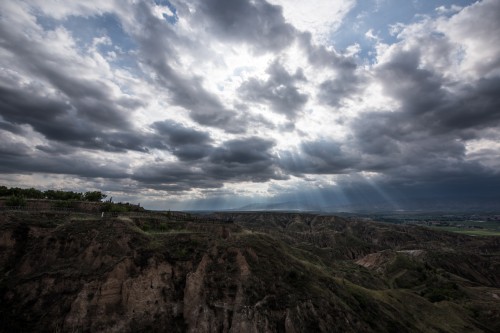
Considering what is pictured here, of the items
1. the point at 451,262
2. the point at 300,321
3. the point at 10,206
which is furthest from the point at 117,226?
the point at 451,262

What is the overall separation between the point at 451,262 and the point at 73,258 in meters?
169

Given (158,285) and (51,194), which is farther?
(51,194)

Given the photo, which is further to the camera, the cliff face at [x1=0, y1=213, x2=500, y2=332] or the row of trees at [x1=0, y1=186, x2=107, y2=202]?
the row of trees at [x1=0, y1=186, x2=107, y2=202]

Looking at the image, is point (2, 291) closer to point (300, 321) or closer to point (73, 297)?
point (73, 297)

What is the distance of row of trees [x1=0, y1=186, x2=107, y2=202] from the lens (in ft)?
248

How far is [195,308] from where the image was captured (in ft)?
139

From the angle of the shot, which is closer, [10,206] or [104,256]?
[104,256]

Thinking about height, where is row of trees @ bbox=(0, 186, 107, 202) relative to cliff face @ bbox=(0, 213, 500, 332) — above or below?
above

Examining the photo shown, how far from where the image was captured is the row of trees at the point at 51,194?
75.7 m

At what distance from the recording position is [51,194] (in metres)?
85.9

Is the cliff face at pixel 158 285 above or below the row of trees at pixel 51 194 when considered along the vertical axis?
below

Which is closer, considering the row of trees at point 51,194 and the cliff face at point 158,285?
the cliff face at point 158,285

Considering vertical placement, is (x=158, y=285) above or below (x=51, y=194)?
below

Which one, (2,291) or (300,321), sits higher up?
(2,291)
